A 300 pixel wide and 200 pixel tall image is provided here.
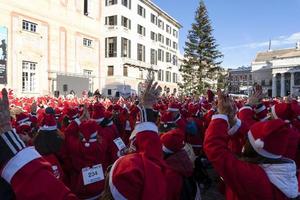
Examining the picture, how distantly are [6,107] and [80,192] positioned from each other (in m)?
2.90

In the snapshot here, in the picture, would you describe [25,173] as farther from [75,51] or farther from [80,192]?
[75,51]

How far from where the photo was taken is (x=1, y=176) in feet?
6.23

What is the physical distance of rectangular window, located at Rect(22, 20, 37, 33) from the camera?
28.8 meters

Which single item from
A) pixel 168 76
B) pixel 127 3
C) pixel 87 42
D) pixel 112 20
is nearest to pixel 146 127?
pixel 87 42

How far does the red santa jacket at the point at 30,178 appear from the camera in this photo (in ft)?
5.98

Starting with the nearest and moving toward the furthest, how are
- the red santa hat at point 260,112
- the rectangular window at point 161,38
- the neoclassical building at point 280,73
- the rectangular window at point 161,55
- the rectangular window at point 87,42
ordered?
the red santa hat at point 260,112 < the rectangular window at point 87,42 < the rectangular window at point 161,38 < the rectangular window at point 161,55 < the neoclassical building at point 280,73

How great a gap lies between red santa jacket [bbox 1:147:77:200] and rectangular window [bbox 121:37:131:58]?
52534 millimetres

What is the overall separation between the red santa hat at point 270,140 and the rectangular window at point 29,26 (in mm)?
29189

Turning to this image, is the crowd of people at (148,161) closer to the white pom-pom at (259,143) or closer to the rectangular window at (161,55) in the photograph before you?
the white pom-pom at (259,143)

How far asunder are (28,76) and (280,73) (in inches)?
3113

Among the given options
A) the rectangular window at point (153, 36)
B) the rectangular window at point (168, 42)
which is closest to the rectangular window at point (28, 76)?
the rectangular window at point (153, 36)

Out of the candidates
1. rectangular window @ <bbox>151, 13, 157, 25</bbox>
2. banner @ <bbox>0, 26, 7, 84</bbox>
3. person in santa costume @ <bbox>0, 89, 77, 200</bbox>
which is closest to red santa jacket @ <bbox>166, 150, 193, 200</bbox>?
person in santa costume @ <bbox>0, 89, 77, 200</bbox>

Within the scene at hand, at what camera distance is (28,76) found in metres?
29.4

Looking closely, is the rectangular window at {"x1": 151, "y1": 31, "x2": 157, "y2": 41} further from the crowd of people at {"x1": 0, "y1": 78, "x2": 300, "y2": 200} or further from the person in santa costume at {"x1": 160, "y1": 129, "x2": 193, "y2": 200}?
the person in santa costume at {"x1": 160, "y1": 129, "x2": 193, "y2": 200}
